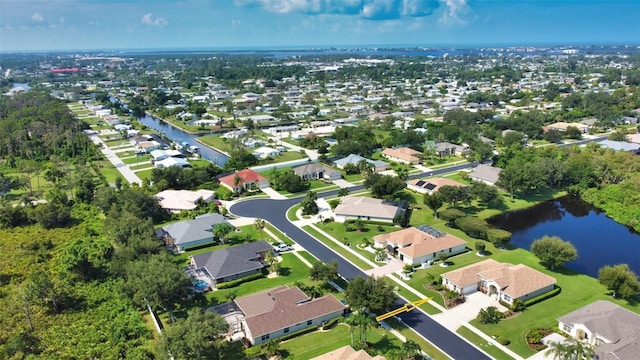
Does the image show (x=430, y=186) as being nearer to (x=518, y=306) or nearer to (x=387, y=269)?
(x=387, y=269)

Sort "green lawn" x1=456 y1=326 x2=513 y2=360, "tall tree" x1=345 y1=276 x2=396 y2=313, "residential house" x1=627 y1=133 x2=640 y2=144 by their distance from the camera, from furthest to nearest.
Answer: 1. "residential house" x1=627 y1=133 x2=640 y2=144
2. "tall tree" x1=345 y1=276 x2=396 y2=313
3. "green lawn" x1=456 y1=326 x2=513 y2=360

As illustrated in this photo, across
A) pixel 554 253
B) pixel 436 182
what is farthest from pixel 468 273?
pixel 436 182

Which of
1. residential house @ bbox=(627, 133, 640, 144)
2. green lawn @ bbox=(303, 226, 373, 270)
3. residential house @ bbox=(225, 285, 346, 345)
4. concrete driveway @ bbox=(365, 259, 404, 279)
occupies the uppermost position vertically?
residential house @ bbox=(627, 133, 640, 144)

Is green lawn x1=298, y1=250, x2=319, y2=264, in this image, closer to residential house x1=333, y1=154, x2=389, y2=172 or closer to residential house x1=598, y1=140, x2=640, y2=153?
residential house x1=333, y1=154, x2=389, y2=172

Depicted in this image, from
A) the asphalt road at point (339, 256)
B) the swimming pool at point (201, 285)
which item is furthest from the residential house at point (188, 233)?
the swimming pool at point (201, 285)

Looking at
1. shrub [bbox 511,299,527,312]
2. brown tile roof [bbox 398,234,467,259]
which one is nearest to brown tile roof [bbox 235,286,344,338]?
brown tile roof [bbox 398,234,467,259]
